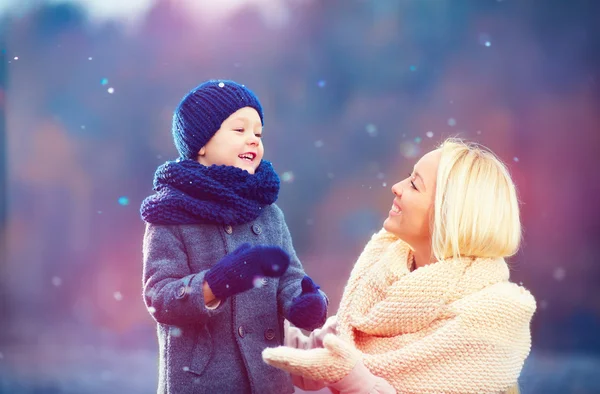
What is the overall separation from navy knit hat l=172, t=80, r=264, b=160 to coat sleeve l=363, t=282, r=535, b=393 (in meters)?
0.63

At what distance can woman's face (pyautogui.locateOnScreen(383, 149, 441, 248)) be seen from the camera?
1.61 m

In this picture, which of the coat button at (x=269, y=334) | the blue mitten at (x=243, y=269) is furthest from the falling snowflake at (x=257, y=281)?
the coat button at (x=269, y=334)

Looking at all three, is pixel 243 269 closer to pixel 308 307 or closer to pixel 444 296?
pixel 308 307

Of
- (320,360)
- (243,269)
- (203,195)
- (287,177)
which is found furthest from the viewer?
(287,177)

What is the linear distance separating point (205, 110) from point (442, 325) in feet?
2.33

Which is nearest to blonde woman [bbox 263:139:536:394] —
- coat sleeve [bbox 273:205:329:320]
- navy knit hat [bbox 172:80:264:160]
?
coat sleeve [bbox 273:205:329:320]

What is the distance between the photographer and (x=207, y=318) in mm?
1526

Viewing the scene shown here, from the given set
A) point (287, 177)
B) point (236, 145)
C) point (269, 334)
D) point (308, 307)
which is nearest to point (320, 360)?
point (308, 307)

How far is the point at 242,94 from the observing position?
171cm

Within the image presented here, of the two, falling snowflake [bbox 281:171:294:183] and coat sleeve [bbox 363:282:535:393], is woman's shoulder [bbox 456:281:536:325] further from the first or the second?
falling snowflake [bbox 281:171:294:183]

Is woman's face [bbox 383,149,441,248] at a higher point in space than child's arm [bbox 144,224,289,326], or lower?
higher

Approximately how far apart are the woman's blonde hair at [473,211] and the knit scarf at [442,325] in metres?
0.04

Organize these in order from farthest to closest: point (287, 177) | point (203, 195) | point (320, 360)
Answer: point (287, 177) → point (203, 195) → point (320, 360)

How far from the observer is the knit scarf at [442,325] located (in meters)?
1.50
